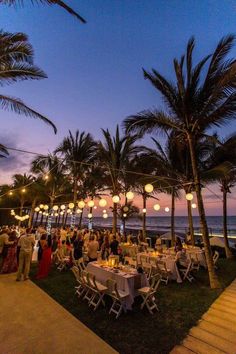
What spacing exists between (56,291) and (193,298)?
4.33 metres

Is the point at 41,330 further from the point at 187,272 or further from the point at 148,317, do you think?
the point at 187,272

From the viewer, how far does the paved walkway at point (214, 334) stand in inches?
159

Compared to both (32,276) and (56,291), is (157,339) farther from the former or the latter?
(32,276)

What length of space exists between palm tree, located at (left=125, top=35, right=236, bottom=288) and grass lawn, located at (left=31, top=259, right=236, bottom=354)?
1.49 m

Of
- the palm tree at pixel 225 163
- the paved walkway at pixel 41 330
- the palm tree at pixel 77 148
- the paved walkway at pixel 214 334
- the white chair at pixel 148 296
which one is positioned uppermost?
the palm tree at pixel 77 148

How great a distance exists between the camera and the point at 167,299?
6.47 metres

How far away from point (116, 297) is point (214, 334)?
7.47ft

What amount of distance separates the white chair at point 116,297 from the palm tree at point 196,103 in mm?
3793

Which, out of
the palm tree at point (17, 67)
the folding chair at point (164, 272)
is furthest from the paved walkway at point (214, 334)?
the palm tree at point (17, 67)

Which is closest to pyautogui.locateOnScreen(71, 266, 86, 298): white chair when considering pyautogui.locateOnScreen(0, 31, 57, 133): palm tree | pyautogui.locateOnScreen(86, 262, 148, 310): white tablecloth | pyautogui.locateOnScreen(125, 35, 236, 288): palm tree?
pyautogui.locateOnScreen(86, 262, 148, 310): white tablecloth

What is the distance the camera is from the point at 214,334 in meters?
4.59

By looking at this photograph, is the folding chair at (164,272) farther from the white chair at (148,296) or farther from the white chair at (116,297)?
the white chair at (116,297)

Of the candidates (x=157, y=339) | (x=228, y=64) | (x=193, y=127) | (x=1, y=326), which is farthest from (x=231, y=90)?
(x=1, y=326)

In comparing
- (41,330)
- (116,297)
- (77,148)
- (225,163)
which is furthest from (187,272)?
(77,148)
